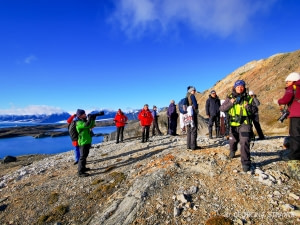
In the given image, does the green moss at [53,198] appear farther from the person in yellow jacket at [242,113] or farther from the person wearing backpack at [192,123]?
the person in yellow jacket at [242,113]

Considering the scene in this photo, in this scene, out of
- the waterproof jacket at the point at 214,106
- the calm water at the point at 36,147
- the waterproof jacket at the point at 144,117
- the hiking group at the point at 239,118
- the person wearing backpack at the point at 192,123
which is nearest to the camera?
the hiking group at the point at 239,118

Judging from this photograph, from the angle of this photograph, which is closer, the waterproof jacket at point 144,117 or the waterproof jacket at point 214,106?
the waterproof jacket at point 214,106

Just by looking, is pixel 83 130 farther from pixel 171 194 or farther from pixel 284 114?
pixel 284 114

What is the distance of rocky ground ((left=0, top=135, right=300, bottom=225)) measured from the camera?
624cm

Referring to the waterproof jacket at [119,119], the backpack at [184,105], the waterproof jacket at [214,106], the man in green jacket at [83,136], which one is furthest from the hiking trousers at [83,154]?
the waterproof jacket at [214,106]

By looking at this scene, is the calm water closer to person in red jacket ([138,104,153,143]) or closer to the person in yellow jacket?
person in red jacket ([138,104,153,143])

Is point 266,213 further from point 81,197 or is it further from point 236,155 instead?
point 81,197

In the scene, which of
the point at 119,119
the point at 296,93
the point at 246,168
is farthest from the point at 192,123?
the point at 119,119

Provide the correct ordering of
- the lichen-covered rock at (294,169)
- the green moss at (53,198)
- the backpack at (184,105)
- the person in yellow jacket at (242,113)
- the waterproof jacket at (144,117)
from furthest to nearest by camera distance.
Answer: the waterproof jacket at (144,117), the backpack at (184,105), the green moss at (53,198), the person in yellow jacket at (242,113), the lichen-covered rock at (294,169)

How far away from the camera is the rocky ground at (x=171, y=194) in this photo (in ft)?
20.5

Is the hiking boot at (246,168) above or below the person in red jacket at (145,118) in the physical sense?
below

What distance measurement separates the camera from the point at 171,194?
750 cm

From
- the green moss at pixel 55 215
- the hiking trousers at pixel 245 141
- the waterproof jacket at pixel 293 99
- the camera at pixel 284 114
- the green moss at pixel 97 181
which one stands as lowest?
the green moss at pixel 55 215

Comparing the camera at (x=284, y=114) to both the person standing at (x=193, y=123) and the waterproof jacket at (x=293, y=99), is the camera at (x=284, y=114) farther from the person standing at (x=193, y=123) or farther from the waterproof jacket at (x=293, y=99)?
the person standing at (x=193, y=123)
